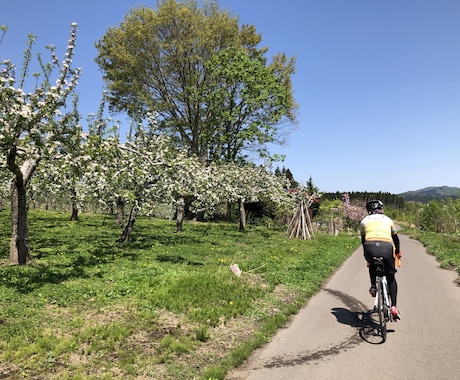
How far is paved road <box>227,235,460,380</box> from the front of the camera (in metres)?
5.61

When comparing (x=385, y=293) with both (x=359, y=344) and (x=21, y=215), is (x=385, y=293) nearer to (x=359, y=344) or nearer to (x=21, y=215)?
(x=359, y=344)

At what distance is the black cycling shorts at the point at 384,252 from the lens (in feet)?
23.4

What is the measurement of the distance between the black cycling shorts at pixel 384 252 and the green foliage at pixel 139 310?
2.61 meters

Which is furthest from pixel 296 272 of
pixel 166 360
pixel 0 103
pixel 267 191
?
pixel 267 191

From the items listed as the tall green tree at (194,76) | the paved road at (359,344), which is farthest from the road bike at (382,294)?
the tall green tree at (194,76)

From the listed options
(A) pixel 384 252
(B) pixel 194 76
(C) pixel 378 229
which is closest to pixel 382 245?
(A) pixel 384 252

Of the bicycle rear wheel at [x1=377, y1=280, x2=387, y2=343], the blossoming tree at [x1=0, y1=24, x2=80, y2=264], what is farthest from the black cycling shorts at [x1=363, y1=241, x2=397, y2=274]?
the blossoming tree at [x1=0, y1=24, x2=80, y2=264]

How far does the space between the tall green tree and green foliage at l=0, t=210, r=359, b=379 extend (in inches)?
680

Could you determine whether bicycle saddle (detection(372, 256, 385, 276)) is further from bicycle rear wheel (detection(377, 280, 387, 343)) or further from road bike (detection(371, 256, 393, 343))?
bicycle rear wheel (detection(377, 280, 387, 343))

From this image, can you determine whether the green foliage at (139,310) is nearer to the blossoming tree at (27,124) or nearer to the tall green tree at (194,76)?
the blossoming tree at (27,124)

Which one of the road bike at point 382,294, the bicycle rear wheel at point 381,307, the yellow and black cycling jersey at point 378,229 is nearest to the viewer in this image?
the bicycle rear wheel at point 381,307

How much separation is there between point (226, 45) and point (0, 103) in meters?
26.8

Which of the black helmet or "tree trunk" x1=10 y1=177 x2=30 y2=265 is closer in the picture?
the black helmet

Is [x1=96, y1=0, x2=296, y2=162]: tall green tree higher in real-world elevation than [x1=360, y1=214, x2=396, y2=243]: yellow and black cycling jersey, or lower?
higher
